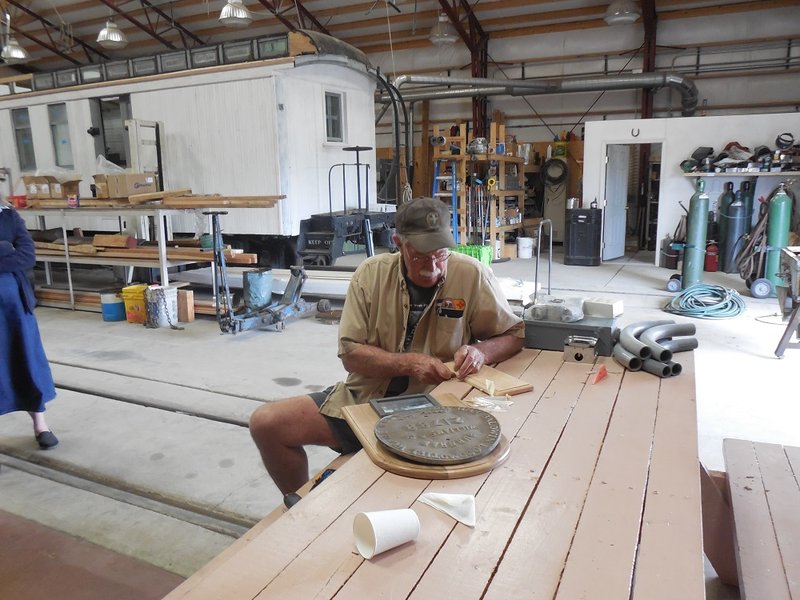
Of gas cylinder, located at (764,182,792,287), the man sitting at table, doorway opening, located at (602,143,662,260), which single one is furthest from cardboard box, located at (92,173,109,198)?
gas cylinder, located at (764,182,792,287)

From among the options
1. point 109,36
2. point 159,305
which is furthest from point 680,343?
point 109,36

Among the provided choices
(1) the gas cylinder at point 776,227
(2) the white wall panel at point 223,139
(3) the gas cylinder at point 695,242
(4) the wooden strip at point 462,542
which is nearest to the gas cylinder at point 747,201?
(1) the gas cylinder at point 776,227

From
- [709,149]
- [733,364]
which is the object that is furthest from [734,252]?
[733,364]

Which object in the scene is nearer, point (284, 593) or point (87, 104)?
point (284, 593)

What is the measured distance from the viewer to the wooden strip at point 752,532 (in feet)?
5.18

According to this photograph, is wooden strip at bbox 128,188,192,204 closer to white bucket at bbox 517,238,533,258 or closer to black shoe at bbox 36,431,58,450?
black shoe at bbox 36,431,58,450

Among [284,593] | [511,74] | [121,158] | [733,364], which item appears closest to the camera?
[284,593]

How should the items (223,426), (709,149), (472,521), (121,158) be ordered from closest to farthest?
(472,521) < (223,426) < (709,149) < (121,158)

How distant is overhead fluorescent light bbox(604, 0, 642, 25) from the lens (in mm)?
10391

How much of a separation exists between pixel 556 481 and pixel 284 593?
65cm

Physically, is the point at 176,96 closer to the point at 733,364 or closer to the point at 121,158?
the point at 121,158

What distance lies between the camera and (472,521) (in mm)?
1212


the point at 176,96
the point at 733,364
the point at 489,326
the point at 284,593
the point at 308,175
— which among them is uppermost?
the point at 176,96

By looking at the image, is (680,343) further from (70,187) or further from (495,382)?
(70,187)
